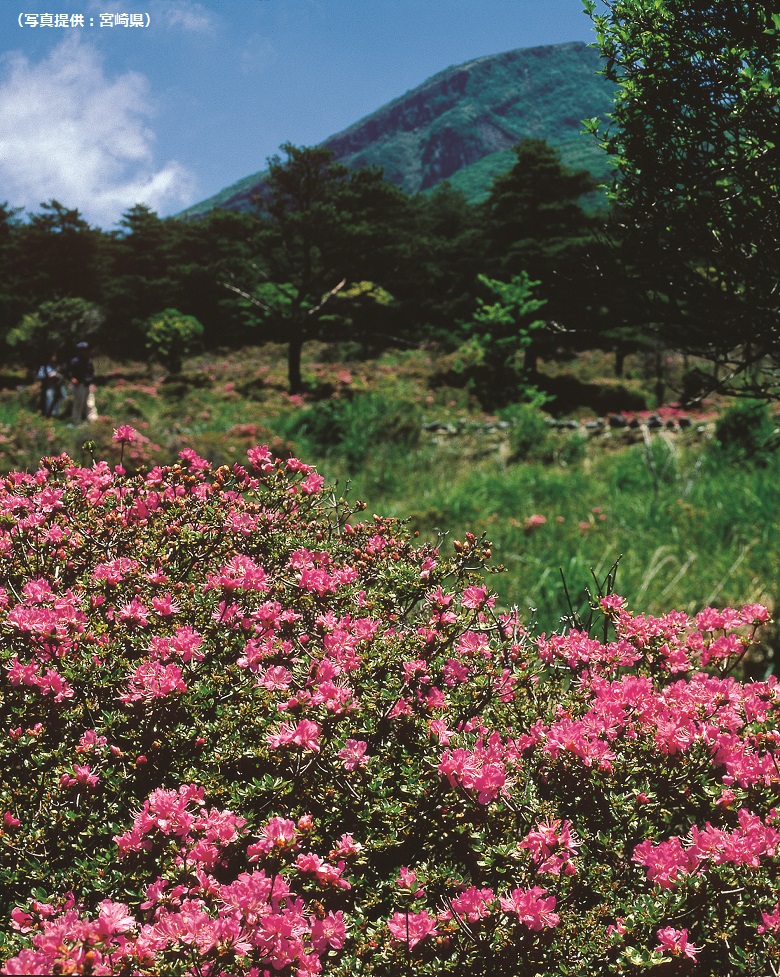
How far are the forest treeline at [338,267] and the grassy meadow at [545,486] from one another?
2402 mm

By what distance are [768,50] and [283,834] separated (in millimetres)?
4112

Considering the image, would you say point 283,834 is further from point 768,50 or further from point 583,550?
point 583,550

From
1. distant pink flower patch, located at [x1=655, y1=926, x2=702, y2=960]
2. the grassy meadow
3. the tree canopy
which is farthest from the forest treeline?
distant pink flower patch, located at [x1=655, y1=926, x2=702, y2=960]

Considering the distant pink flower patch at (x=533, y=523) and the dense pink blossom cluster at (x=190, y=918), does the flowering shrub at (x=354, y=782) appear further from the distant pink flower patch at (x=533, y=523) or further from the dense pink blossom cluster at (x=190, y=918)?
the distant pink flower patch at (x=533, y=523)

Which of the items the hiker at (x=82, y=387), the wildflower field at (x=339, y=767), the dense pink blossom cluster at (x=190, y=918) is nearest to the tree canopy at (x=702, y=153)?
the wildflower field at (x=339, y=767)

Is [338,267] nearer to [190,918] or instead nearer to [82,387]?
[82,387]

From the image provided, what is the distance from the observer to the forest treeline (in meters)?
21.3

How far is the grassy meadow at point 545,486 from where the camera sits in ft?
19.6

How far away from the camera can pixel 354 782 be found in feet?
5.93

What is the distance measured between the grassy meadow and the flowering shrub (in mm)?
709

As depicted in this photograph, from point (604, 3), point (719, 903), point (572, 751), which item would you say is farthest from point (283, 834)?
point (604, 3)

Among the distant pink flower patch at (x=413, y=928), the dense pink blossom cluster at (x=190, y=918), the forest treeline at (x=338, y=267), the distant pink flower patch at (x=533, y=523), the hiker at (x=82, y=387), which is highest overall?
the forest treeline at (x=338, y=267)

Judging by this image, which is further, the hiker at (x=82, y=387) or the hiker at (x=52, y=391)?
the hiker at (x=52, y=391)

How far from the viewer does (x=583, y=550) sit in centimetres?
666
